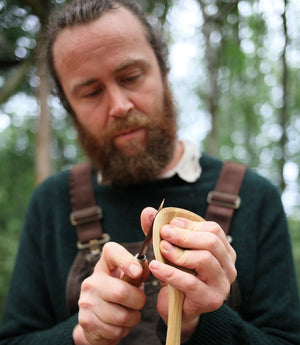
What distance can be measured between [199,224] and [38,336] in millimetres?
880

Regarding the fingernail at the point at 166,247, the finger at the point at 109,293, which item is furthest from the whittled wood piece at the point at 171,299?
the finger at the point at 109,293

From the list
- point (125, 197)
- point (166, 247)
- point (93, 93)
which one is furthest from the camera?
point (125, 197)

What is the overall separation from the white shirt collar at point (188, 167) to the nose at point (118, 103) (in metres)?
0.35

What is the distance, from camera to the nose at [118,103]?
1.27 m

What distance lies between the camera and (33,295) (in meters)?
1.39

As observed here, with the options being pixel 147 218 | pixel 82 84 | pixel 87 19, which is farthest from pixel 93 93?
pixel 147 218

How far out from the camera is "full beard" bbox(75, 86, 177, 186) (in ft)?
4.35

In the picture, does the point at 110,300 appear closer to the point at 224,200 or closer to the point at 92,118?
the point at 224,200

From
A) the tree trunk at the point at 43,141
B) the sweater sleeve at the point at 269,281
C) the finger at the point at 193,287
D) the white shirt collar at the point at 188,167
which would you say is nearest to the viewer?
the finger at the point at 193,287

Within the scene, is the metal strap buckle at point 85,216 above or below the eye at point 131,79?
below

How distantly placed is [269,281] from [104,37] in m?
1.11

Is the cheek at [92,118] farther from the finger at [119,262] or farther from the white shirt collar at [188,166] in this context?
the finger at [119,262]

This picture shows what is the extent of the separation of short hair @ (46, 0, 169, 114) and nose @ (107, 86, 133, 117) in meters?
0.29

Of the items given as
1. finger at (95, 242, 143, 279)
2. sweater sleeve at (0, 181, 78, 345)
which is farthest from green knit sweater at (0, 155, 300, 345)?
finger at (95, 242, 143, 279)
